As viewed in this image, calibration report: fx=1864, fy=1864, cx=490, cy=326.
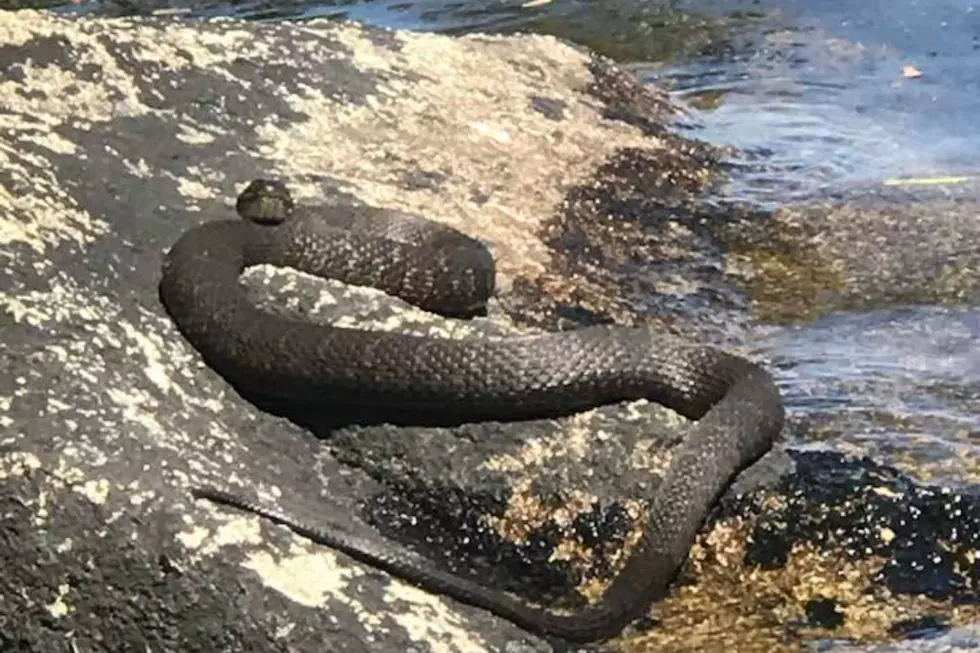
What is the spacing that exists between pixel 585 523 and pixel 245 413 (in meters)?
0.80

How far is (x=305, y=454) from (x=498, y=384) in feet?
1.52

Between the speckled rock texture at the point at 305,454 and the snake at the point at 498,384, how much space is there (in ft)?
0.15

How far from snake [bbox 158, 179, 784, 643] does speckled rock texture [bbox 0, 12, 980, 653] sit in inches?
1.7

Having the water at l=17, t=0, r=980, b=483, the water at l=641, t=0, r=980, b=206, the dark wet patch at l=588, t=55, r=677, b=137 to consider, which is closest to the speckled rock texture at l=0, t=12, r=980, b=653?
the water at l=17, t=0, r=980, b=483

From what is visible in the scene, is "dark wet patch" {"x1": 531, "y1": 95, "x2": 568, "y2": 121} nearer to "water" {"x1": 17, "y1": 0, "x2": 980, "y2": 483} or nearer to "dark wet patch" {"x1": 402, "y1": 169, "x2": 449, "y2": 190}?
"water" {"x1": 17, "y1": 0, "x2": 980, "y2": 483}

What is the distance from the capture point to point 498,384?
4.22 metres

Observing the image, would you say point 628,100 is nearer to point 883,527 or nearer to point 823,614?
point 883,527

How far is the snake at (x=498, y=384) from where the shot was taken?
3.78m

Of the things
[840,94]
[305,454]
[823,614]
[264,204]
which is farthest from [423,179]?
[840,94]

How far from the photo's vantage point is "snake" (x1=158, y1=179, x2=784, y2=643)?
12.4 feet

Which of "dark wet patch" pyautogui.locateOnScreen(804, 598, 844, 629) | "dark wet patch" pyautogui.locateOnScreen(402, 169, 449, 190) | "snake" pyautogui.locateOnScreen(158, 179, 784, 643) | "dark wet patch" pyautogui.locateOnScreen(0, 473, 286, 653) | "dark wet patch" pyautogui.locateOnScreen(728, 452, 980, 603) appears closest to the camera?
"dark wet patch" pyautogui.locateOnScreen(0, 473, 286, 653)

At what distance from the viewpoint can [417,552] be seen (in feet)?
13.4

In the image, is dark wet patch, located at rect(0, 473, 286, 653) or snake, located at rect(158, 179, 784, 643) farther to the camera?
snake, located at rect(158, 179, 784, 643)

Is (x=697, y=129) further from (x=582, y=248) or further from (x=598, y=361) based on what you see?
(x=598, y=361)
